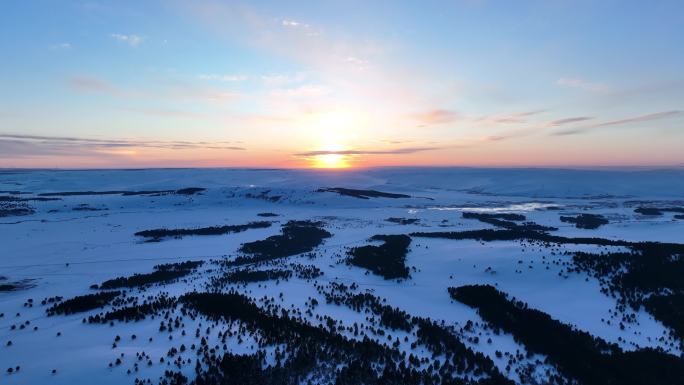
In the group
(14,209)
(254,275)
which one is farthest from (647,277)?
(14,209)

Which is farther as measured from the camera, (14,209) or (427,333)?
(14,209)

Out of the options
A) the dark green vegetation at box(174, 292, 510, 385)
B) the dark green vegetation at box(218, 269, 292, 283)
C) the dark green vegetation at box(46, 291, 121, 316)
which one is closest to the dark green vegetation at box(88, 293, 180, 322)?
the dark green vegetation at box(46, 291, 121, 316)

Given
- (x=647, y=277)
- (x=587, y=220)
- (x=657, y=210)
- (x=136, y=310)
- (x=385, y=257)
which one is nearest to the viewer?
(x=136, y=310)

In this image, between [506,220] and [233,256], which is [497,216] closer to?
[506,220]

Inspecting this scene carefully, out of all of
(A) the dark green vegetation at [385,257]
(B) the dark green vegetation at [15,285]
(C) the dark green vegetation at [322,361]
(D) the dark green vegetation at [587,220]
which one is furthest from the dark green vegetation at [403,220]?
(B) the dark green vegetation at [15,285]

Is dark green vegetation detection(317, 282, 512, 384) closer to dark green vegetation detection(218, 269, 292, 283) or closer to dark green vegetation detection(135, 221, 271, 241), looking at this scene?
dark green vegetation detection(218, 269, 292, 283)

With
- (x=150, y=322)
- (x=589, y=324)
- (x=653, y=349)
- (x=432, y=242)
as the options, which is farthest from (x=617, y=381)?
(x=432, y=242)
